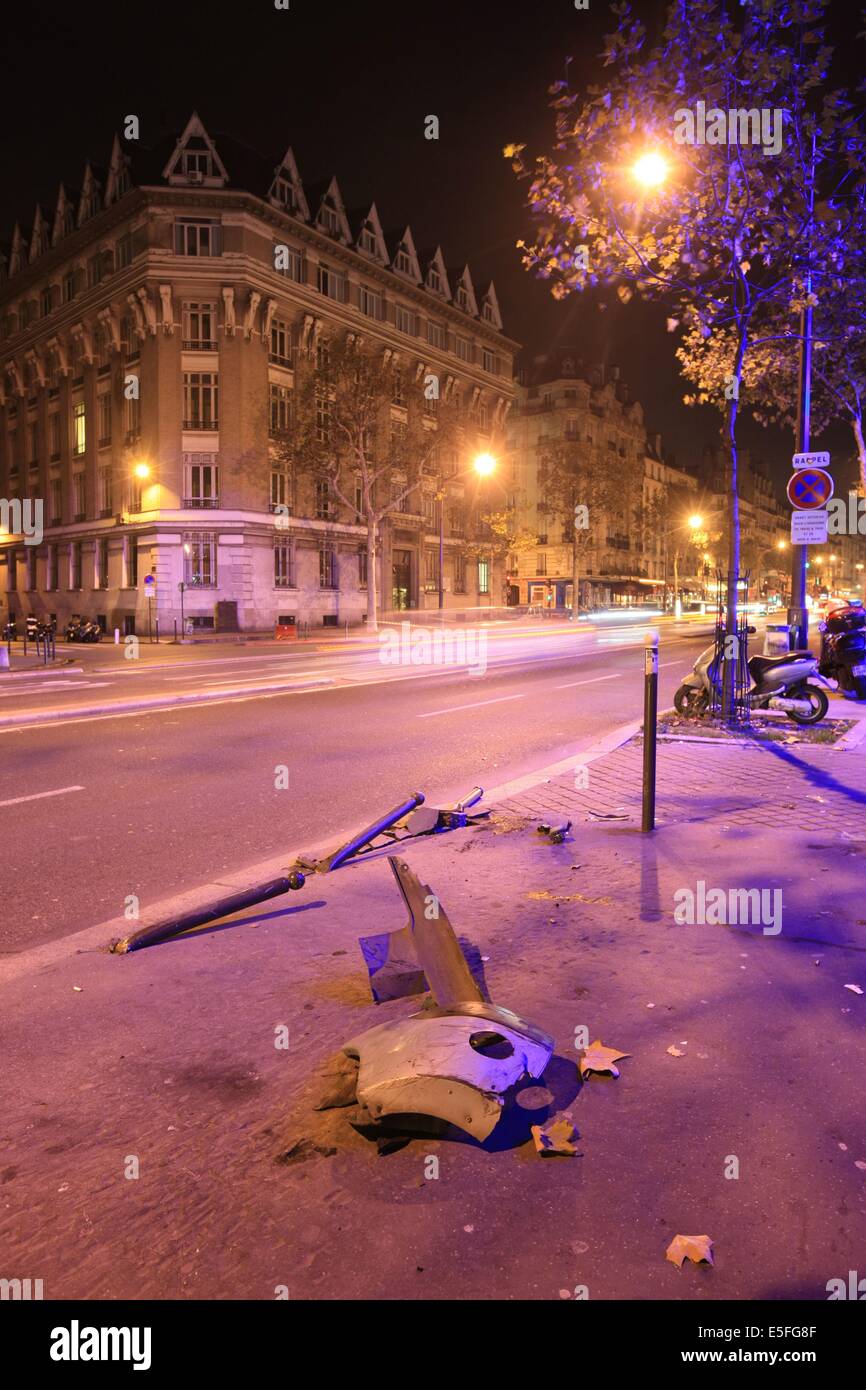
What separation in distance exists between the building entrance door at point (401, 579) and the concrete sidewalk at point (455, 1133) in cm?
4896

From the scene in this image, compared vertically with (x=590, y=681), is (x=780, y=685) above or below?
above

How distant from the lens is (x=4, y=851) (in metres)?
5.88

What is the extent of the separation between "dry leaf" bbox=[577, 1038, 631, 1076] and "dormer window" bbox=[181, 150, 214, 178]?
156ft

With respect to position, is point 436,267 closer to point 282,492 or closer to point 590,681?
point 282,492

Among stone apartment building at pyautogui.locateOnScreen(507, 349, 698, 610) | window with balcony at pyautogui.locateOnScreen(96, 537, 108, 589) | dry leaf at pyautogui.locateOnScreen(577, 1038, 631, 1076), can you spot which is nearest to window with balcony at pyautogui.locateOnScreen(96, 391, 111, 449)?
window with balcony at pyautogui.locateOnScreen(96, 537, 108, 589)

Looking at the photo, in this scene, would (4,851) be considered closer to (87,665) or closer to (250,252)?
(87,665)

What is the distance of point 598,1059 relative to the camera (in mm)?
3039

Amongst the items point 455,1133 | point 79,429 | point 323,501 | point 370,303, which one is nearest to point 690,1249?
point 455,1133

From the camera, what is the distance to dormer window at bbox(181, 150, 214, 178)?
134ft

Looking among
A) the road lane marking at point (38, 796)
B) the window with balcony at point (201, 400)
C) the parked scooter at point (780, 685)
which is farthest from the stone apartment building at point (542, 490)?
the road lane marking at point (38, 796)

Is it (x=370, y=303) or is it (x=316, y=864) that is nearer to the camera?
(x=316, y=864)

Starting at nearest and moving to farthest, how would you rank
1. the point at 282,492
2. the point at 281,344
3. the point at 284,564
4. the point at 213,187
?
the point at 213,187 < the point at 281,344 < the point at 282,492 < the point at 284,564

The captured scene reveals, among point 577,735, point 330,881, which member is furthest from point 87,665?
point 330,881

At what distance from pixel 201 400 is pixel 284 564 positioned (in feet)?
29.0
